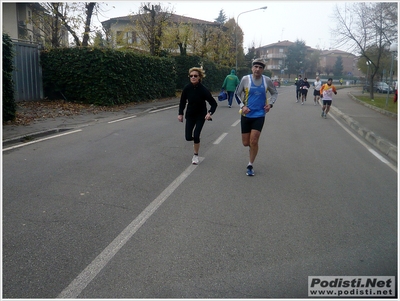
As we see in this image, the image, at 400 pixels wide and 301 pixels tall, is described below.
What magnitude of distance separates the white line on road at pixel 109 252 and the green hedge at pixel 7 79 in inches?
313

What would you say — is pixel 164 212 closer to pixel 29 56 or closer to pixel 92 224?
pixel 92 224

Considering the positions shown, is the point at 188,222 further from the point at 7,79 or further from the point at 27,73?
the point at 27,73

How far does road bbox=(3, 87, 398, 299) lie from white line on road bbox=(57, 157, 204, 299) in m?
0.01

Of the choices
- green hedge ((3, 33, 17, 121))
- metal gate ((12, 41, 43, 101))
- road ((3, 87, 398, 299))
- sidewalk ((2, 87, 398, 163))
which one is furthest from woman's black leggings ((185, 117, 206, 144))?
metal gate ((12, 41, 43, 101))

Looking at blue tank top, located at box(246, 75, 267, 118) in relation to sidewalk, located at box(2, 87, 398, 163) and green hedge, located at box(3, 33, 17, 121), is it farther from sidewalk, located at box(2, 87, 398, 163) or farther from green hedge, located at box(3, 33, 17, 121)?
green hedge, located at box(3, 33, 17, 121)

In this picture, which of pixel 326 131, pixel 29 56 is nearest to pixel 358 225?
pixel 326 131

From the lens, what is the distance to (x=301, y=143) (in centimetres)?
1100

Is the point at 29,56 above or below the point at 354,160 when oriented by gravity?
above

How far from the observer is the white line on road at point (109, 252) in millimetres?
3407

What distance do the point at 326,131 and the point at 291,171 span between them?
654 centimetres

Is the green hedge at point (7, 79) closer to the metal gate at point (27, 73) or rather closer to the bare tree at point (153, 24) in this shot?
the metal gate at point (27, 73)

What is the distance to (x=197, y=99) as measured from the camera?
794 cm

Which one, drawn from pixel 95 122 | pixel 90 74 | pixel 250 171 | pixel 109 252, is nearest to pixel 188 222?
pixel 109 252

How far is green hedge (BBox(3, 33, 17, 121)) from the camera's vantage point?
39.1 ft
